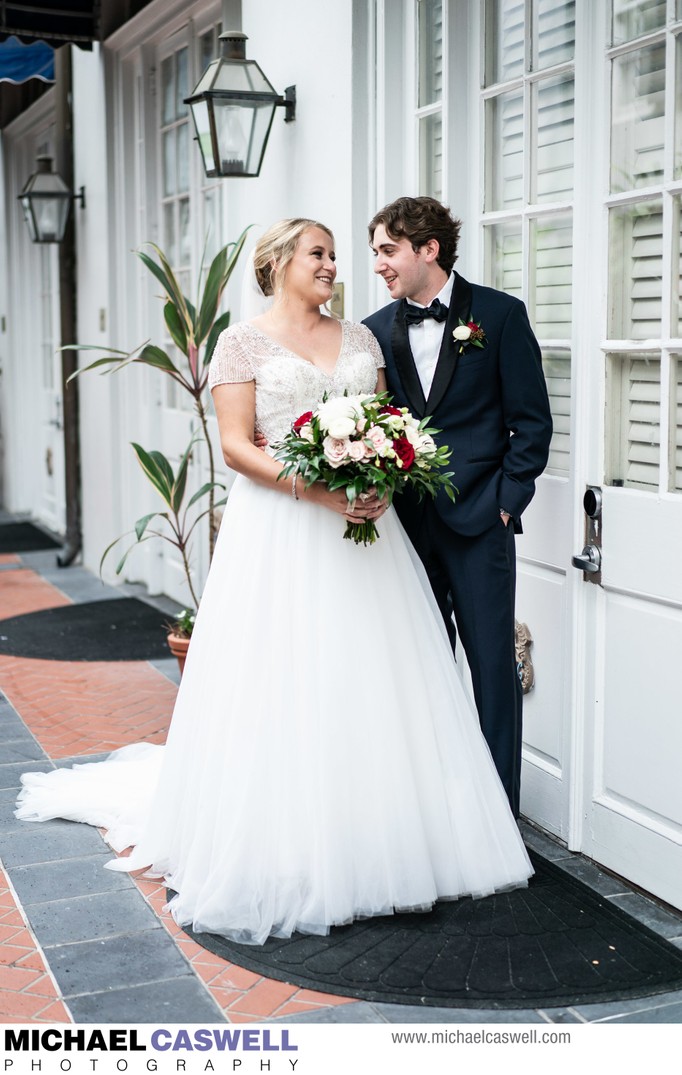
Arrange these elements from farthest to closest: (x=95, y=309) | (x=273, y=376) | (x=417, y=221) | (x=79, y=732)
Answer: (x=95, y=309) < (x=79, y=732) < (x=417, y=221) < (x=273, y=376)

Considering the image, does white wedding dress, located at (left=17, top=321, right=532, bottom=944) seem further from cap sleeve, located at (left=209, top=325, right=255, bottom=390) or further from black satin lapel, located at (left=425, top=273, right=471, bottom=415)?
black satin lapel, located at (left=425, top=273, right=471, bottom=415)

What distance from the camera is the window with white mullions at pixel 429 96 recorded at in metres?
4.59

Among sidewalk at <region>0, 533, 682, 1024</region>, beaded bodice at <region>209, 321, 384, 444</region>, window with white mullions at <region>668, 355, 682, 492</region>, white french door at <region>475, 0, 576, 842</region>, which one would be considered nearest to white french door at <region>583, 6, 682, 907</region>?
window with white mullions at <region>668, 355, 682, 492</region>

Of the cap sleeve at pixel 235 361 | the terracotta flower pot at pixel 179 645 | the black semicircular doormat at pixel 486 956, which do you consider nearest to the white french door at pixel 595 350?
the black semicircular doormat at pixel 486 956

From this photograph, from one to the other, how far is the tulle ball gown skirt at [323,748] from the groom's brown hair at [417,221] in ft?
2.86

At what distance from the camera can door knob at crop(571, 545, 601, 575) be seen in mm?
3734

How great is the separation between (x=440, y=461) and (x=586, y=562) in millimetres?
611

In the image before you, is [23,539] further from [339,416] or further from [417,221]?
[339,416]

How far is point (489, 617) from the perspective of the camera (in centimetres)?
385

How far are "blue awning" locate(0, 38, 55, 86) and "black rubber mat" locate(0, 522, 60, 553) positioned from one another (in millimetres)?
3637

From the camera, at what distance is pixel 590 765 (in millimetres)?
3883

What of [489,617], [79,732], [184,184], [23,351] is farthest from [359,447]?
[23,351]

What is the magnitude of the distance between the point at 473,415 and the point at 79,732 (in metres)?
2.49
